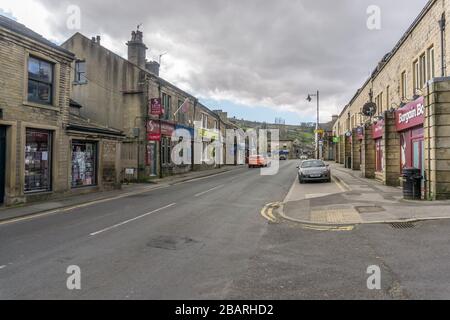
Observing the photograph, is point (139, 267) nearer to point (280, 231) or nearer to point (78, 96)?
point (280, 231)

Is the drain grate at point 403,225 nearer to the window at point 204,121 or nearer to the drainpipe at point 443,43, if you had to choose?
the drainpipe at point 443,43

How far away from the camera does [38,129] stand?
1466 centimetres

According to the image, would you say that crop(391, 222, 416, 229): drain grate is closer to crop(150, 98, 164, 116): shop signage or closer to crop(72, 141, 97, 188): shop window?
crop(72, 141, 97, 188): shop window

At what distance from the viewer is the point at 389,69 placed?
2055 centimetres

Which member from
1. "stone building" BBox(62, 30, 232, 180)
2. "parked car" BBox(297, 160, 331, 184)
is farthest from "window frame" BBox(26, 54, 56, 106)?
"parked car" BBox(297, 160, 331, 184)

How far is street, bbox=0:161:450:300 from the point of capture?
185 inches

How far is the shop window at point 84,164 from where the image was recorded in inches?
666

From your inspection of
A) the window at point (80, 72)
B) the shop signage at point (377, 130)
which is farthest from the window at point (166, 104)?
the shop signage at point (377, 130)

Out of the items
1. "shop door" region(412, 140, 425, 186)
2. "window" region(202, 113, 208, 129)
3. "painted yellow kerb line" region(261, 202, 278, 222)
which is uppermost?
"window" region(202, 113, 208, 129)

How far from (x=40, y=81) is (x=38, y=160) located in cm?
342

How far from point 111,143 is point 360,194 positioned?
13002 millimetres

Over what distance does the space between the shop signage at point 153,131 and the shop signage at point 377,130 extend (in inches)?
569

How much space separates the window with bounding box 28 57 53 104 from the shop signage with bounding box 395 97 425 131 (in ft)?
50.4
